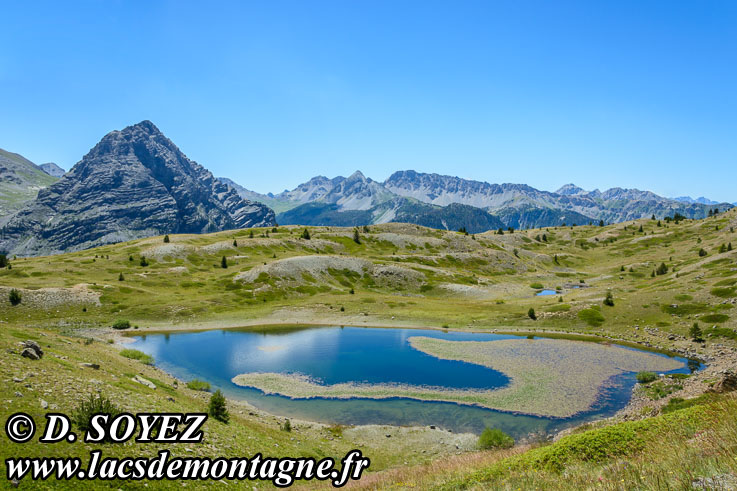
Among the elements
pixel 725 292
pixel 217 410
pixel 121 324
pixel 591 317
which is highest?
pixel 725 292

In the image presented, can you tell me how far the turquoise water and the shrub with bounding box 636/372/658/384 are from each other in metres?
1.12

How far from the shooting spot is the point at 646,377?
4759 cm

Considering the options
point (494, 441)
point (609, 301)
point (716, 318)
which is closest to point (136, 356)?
point (494, 441)

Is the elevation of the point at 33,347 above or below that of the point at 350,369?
above

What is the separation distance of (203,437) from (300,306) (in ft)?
255

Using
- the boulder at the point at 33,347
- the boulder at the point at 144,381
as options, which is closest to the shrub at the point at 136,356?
the boulder at the point at 144,381

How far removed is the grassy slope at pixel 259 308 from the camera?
22375 millimetres

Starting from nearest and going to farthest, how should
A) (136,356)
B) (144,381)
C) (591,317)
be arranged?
1. (144,381)
2. (136,356)
3. (591,317)

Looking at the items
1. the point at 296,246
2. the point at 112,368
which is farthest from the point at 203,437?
the point at 296,246

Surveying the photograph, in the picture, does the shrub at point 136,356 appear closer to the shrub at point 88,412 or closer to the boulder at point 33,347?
the boulder at point 33,347

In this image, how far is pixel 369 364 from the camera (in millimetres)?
57656

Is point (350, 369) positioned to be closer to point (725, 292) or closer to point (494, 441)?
point (494, 441)

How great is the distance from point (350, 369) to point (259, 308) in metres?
50.6

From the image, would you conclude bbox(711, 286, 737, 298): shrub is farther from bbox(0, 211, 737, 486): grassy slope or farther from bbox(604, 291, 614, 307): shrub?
bbox(604, 291, 614, 307): shrub
